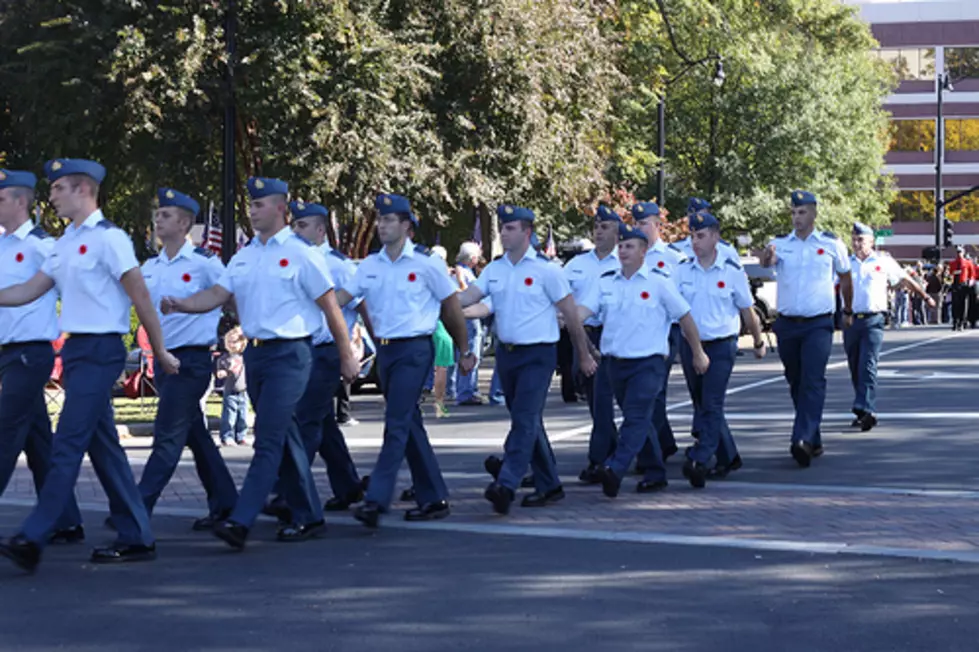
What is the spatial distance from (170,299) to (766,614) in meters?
3.56

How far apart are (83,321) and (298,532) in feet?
6.05

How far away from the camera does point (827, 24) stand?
6084 centimetres

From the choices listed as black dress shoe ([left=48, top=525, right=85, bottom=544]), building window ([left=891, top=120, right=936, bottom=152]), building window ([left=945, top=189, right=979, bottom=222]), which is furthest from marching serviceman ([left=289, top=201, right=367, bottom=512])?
building window ([left=891, top=120, right=936, bottom=152])

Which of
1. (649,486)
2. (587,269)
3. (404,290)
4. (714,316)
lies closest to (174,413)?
(404,290)

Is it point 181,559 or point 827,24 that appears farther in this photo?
point 827,24

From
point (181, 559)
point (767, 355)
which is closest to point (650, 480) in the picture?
point (181, 559)

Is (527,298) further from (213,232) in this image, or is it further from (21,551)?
(213,232)

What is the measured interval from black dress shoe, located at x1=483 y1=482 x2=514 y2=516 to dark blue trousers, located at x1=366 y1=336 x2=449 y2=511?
0.42 m

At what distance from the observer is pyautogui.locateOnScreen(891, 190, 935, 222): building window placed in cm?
9388

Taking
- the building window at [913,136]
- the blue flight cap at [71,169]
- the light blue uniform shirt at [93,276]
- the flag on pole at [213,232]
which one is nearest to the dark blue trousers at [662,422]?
the light blue uniform shirt at [93,276]

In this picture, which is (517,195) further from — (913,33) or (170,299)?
(913,33)

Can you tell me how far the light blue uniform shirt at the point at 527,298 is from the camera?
10.5 m

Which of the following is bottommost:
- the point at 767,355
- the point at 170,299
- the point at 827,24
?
the point at 767,355

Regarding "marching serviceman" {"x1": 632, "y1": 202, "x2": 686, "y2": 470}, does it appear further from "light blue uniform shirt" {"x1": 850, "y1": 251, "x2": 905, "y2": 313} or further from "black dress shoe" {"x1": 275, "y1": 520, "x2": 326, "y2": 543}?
"black dress shoe" {"x1": 275, "y1": 520, "x2": 326, "y2": 543}
